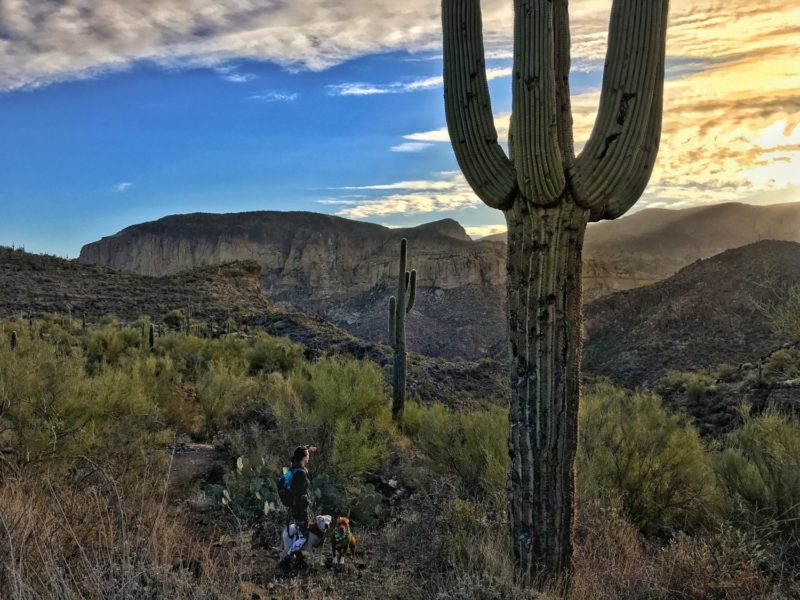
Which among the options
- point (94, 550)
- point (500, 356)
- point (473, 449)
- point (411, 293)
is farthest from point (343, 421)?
point (500, 356)

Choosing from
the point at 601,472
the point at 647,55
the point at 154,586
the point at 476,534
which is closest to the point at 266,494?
the point at 476,534

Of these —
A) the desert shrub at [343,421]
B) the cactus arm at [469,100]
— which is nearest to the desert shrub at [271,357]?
the desert shrub at [343,421]

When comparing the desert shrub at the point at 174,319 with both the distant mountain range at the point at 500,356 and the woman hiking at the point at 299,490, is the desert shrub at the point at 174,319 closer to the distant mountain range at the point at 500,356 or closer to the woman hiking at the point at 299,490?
the distant mountain range at the point at 500,356

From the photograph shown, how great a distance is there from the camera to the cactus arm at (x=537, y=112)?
16.4ft

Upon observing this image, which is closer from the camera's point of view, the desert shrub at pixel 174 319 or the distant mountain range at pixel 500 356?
the distant mountain range at pixel 500 356

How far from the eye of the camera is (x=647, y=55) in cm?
510

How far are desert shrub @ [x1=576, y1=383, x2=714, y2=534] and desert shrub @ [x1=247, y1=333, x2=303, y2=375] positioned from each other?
12527 millimetres

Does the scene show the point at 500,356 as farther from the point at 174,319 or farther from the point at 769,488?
the point at 769,488

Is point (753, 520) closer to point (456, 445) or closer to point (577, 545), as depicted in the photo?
point (577, 545)

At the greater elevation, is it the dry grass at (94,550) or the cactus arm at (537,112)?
the cactus arm at (537,112)

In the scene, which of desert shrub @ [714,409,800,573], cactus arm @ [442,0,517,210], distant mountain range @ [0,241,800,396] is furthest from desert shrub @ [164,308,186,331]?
desert shrub @ [714,409,800,573]

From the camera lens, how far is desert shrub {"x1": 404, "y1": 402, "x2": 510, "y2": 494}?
7.91m

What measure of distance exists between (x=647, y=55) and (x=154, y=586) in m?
5.39

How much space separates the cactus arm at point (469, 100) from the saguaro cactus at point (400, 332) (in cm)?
927
